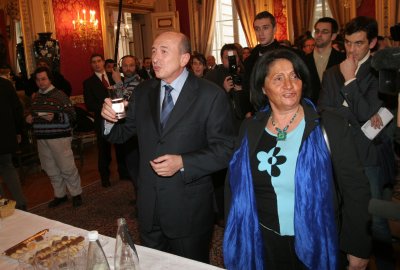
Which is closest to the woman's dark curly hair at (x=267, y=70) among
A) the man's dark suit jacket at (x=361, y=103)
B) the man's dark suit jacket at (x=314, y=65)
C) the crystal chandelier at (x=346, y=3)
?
the man's dark suit jacket at (x=361, y=103)

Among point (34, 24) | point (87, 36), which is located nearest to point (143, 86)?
point (34, 24)

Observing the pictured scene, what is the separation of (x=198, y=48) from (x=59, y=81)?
5878mm

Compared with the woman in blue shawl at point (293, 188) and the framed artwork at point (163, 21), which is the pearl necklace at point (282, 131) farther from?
the framed artwork at point (163, 21)

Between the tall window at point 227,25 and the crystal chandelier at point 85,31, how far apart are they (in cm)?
388

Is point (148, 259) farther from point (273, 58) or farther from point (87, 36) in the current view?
point (87, 36)

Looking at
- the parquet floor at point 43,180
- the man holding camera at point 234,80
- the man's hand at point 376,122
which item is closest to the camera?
the man's hand at point 376,122

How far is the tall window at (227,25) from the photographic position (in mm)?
11664

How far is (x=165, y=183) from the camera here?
2037 millimetres

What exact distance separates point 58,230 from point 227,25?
10.7 m

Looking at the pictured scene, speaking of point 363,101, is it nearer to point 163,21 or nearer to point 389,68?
point 389,68

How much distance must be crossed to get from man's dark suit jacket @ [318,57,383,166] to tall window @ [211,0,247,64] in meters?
9.42

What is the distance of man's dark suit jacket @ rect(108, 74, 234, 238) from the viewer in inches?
80.1

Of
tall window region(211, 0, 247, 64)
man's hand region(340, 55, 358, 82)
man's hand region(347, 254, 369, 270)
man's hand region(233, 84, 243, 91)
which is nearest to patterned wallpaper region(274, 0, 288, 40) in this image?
tall window region(211, 0, 247, 64)

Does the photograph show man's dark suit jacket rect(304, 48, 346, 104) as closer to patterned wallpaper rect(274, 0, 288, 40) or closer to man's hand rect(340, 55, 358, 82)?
man's hand rect(340, 55, 358, 82)
